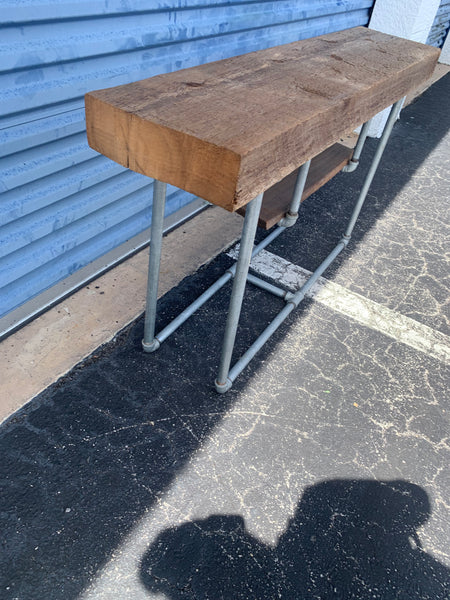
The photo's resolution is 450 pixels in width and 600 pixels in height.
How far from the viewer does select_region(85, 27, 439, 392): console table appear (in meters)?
1.07

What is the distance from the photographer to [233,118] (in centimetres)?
116

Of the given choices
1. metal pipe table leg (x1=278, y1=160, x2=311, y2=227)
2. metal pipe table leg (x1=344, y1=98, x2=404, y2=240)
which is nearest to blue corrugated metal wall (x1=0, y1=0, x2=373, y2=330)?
metal pipe table leg (x1=278, y1=160, x2=311, y2=227)

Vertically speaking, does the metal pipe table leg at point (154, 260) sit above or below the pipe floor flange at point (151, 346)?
above

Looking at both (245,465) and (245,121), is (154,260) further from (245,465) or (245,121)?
(245,465)

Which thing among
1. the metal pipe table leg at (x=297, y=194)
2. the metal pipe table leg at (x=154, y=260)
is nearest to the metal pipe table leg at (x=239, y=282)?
the metal pipe table leg at (x=154, y=260)

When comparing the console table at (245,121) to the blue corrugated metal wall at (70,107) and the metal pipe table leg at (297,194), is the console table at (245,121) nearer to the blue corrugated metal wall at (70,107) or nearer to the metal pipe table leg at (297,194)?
the metal pipe table leg at (297,194)

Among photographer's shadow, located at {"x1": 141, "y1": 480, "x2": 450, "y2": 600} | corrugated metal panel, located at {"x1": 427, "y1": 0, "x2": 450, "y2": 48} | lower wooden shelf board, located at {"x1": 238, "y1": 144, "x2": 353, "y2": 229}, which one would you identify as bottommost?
photographer's shadow, located at {"x1": 141, "y1": 480, "x2": 450, "y2": 600}

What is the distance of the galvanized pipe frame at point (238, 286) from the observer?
1.47m

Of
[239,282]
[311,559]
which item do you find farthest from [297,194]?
[311,559]

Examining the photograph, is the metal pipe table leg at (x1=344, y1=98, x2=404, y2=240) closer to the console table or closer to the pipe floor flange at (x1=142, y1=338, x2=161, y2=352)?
the console table

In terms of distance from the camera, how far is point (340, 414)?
1.91 metres

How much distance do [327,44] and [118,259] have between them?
1.51m

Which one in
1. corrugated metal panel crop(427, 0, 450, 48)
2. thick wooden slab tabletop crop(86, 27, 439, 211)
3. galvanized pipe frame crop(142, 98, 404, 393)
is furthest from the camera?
corrugated metal panel crop(427, 0, 450, 48)

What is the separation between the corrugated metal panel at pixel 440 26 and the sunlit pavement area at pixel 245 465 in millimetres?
6084
